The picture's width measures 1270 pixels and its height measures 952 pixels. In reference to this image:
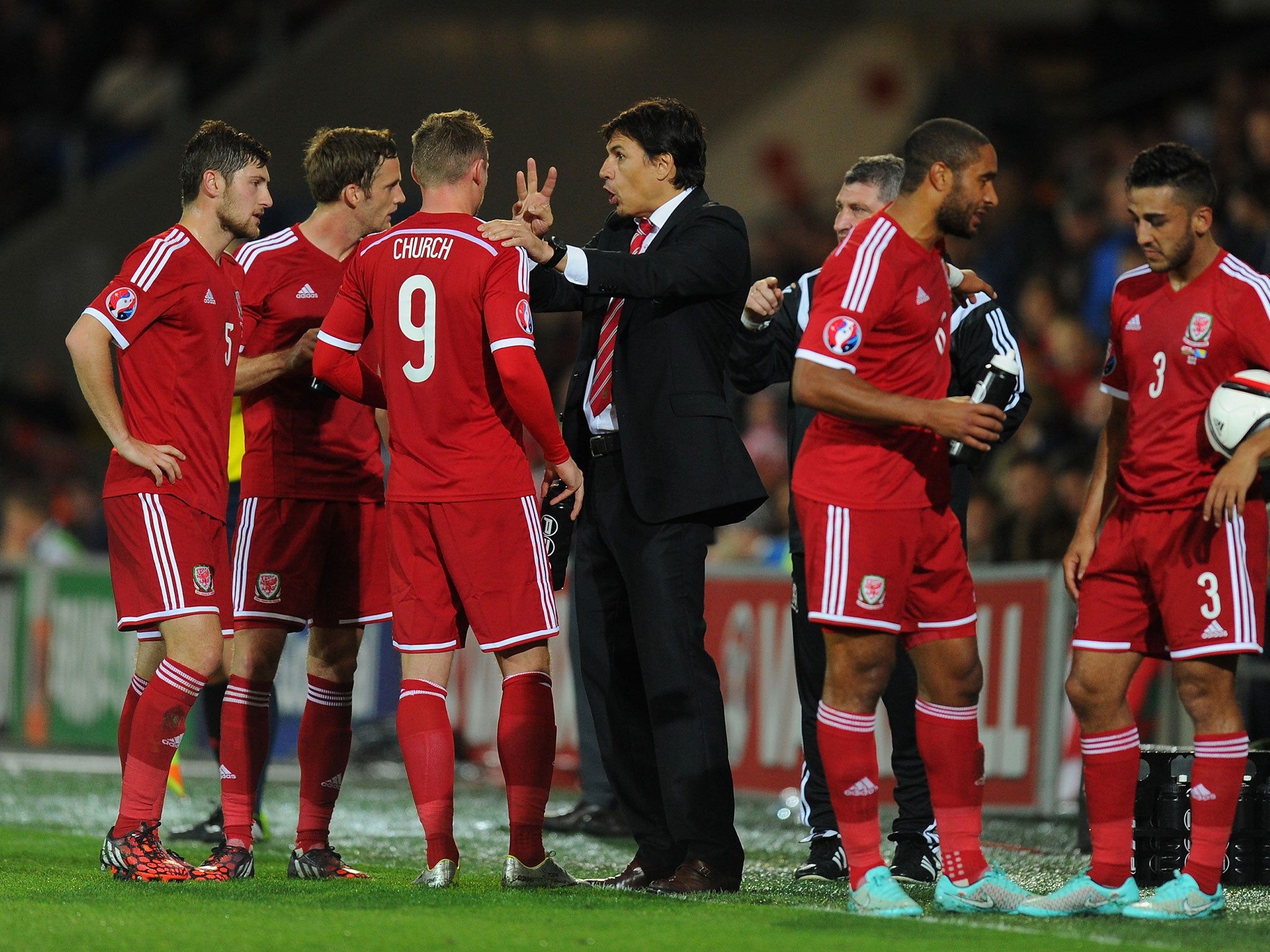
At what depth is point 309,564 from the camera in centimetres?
622

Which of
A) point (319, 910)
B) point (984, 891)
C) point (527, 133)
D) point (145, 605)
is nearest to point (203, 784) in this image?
point (145, 605)

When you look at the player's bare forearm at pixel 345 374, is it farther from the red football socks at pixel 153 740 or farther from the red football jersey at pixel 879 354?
the red football jersey at pixel 879 354

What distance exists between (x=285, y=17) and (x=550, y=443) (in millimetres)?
14778

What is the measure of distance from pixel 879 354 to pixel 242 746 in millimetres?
2693

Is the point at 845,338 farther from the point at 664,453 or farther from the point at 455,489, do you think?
the point at 455,489

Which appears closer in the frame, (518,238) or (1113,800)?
(1113,800)

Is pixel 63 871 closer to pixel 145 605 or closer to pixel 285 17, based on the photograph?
pixel 145 605

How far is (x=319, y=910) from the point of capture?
510 centimetres

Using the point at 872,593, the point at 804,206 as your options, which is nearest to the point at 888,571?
the point at 872,593

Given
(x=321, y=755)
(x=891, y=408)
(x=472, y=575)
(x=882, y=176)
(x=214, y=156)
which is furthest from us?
(x=882, y=176)

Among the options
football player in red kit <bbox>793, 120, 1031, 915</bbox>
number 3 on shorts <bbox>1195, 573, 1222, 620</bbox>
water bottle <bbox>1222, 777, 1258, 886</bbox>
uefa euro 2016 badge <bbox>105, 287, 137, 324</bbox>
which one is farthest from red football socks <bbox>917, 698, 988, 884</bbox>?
uefa euro 2016 badge <bbox>105, 287, 137, 324</bbox>

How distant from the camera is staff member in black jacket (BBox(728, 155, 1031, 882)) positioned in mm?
6254

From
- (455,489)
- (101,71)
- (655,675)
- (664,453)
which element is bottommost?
(655,675)

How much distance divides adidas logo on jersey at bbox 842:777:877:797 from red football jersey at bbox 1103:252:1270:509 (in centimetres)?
120
